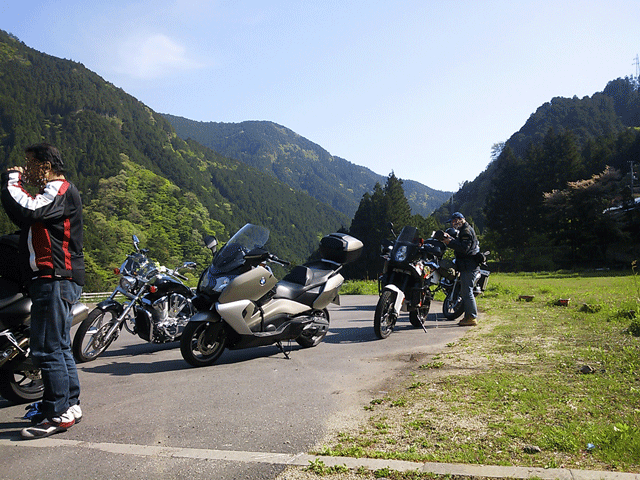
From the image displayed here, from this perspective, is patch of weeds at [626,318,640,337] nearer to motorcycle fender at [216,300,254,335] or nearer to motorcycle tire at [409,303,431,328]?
motorcycle tire at [409,303,431,328]

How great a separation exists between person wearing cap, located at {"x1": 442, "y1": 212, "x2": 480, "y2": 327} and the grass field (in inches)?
74.6

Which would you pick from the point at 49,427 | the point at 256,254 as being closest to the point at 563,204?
the point at 256,254

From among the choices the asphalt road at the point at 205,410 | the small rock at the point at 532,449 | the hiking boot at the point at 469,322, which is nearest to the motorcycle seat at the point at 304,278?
the asphalt road at the point at 205,410

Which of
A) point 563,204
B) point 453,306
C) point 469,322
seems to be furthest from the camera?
point 563,204

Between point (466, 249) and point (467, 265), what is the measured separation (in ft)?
0.92

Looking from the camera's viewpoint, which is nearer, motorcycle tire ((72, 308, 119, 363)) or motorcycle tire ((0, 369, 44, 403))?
motorcycle tire ((0, 369, 44, 403))

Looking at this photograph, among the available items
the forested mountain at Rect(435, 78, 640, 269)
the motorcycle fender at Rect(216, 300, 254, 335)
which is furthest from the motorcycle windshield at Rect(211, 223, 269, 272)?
the forested mountain at Rect(435, 78, 640, 269)

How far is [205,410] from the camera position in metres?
4.18

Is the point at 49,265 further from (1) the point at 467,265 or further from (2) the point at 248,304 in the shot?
(1) the point at 467,265

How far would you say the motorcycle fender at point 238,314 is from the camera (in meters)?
5.62

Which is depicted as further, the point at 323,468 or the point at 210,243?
the point at 210,243

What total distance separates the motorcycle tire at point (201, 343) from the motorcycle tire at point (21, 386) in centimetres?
147

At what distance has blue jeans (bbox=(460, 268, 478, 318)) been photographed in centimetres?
850

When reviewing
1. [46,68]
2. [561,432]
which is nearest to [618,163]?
[561,432]
